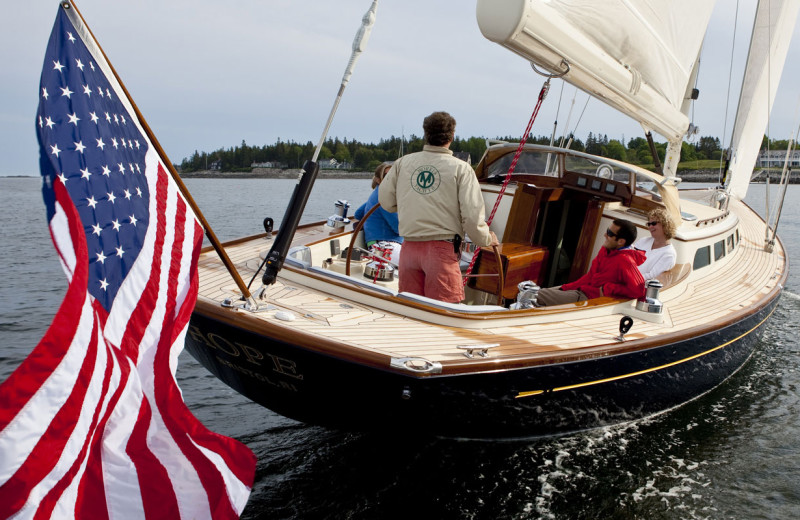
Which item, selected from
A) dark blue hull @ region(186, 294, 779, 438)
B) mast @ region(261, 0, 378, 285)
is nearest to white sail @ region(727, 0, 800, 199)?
dark blue hull @ region(186, 294, 779, 438)

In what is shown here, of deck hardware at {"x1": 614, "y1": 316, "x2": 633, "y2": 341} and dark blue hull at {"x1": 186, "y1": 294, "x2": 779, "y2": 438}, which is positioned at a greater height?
deck hardware at {"x1": 614, "y1": 316, "x2": 633, "y2": 341}

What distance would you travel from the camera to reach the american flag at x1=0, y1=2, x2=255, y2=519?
2.36 m

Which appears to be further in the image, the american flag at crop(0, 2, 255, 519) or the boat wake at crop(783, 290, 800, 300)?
the boat wake at crop(783, 290, 800, 300)

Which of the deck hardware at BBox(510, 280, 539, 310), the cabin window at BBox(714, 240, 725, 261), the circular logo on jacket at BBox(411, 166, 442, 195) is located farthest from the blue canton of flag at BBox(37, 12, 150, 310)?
the cabin window at BBox(714, 240, 725, 261)

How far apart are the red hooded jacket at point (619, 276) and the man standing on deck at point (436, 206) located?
3.94 ft

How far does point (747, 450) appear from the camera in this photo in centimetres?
536

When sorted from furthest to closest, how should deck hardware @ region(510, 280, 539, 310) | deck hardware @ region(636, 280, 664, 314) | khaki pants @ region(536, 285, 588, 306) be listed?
khaki pants @ region(536, 285, 588, 306)
deck hardware @ region(636, 280, 664, 314)
deck hardware @ region(510, 280, 539, 310)

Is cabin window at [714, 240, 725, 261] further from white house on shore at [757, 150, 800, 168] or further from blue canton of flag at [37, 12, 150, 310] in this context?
blue canton of flag at [37, 12, 150, 310]

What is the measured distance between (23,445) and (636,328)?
12.8ft

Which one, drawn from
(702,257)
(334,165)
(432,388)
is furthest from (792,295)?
(334,165)

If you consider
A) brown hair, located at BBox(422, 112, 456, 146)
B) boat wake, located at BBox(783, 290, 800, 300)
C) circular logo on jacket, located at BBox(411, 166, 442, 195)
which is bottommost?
boat wake, located at BBox(783, 290, 800, 300)

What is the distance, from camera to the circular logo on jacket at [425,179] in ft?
13.3

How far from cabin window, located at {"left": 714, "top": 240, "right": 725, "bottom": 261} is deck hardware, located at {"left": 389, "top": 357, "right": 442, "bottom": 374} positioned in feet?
15.9

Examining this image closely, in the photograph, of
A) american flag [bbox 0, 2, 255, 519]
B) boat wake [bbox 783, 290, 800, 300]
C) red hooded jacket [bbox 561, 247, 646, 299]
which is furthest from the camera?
boat wake [bbox 783, 290, 800, 300]
